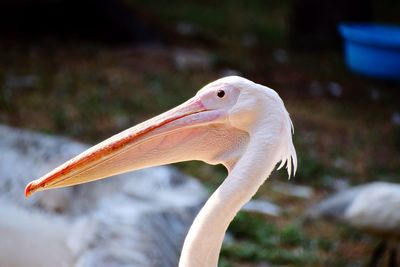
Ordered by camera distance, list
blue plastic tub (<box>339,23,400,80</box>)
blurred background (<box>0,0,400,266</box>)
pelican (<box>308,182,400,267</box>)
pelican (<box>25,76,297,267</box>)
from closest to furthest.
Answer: pelican (<box>25,76,297,267</box>) → pelican (<box>308,182,400,267</box>) → blurred background (<box>0,0,400,266</box>) → blue plastic tub (<box>339,23,400,80</box>)

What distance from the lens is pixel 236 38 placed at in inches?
388

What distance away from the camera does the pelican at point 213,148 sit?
7.29 feet

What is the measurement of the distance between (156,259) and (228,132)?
1105 millimetres

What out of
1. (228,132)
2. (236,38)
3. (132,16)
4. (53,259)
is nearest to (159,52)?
(132,16)

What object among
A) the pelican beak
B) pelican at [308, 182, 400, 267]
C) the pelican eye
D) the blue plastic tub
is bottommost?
the blue plastic tub

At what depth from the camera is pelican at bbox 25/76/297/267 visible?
2.22 m

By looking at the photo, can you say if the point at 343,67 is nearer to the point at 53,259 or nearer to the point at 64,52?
the point at 64,52

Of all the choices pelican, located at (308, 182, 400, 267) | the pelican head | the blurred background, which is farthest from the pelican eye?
the blurred background

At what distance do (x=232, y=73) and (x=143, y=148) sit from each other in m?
5.60

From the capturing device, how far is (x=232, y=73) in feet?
25.8

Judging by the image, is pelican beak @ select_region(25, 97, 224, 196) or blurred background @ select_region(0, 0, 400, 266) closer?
pelican beak @ select_region(25, 97, 224, 196)

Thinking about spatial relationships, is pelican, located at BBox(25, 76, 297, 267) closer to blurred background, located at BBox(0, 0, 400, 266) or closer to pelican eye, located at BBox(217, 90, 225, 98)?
pelican eye, located at BBox(217, 90, 225, 98)

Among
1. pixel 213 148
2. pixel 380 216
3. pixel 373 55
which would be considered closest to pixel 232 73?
pixel 373 55

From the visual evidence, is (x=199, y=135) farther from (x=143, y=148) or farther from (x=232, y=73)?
(x=232, y=73)
